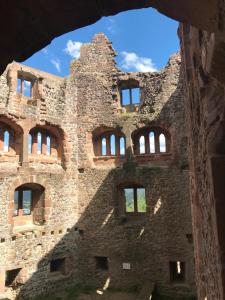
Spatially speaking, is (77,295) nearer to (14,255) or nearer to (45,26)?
(14,255)

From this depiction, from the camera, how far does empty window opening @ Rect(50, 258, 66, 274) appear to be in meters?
12.5

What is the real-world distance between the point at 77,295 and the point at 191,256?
5.28 meters

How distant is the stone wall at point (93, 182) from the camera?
38.0ft

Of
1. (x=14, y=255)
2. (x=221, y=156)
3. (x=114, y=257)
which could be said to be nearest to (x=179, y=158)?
(x=114, y=257)

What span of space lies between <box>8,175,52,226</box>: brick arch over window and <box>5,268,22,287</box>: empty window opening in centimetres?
188

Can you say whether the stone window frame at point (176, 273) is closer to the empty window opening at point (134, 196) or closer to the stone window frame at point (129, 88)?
the empty window opening at point (134, 196)

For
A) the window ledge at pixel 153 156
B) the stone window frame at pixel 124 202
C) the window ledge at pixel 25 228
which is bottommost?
the window ledge at pixel 25 228

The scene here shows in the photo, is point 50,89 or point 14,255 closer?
point 14,255

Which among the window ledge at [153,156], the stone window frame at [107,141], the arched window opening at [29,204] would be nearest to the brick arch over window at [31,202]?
the arched window opening at [29,204]

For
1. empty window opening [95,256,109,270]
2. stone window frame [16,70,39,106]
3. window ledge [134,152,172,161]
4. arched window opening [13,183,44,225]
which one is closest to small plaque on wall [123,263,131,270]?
empty window opening [95,256,109,270]

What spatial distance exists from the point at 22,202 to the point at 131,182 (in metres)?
5.19

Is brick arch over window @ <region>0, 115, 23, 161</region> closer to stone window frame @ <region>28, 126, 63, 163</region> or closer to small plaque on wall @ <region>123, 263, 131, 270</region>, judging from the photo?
stone window frame @ <region>28, 126, 63, 163</region>

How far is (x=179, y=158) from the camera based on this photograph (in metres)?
12.7

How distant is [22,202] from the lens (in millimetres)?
12234
